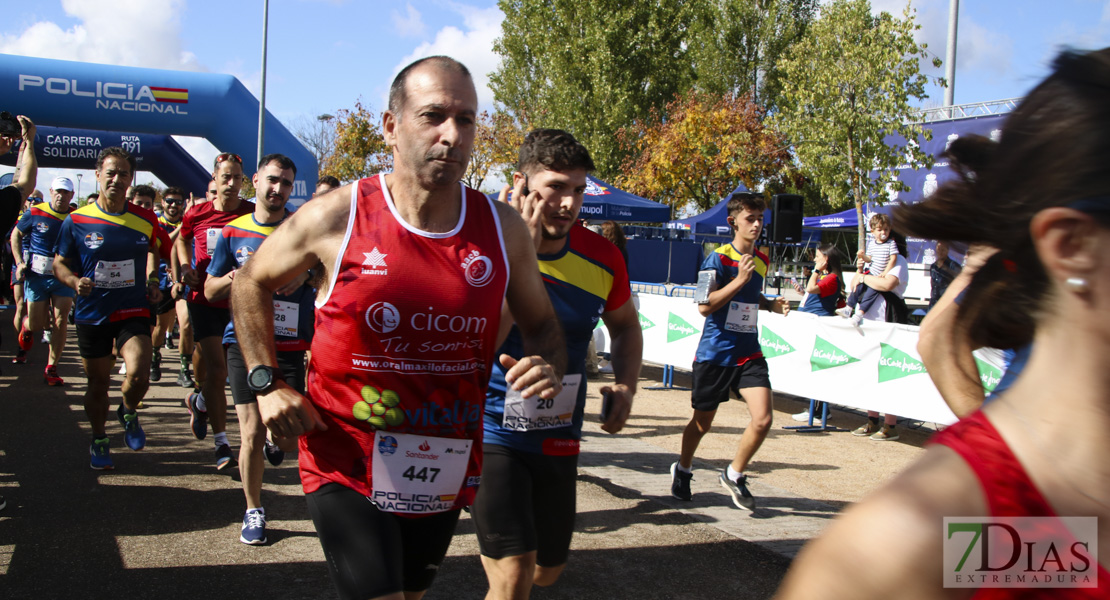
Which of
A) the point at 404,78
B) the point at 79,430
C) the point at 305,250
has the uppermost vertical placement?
the point at 404,78

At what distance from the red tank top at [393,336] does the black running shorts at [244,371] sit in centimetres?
203

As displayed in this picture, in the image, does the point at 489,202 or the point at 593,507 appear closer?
the point at 489,202

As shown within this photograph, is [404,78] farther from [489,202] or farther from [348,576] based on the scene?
[348,576]

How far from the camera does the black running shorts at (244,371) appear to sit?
4.65 m

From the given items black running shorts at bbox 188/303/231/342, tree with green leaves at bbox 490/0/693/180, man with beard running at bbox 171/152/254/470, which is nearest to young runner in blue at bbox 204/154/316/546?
man with beard running at bbox 171/152/254/470

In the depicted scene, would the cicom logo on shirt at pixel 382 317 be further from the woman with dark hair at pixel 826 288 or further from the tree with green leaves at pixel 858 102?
the tree with green leaves at pixel 858 102

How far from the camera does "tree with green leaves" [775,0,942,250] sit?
58.3 ft

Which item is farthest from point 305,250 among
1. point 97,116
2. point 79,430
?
point 97,116

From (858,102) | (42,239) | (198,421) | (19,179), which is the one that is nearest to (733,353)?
(198,421)

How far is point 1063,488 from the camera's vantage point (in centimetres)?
94

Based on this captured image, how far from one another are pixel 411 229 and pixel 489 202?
323mm

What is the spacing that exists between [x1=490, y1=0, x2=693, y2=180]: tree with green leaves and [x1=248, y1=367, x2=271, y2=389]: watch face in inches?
1355

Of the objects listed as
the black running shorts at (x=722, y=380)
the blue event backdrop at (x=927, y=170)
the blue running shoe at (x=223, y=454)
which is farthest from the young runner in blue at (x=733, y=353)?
the blue event backdrop at (x=927, y=170)

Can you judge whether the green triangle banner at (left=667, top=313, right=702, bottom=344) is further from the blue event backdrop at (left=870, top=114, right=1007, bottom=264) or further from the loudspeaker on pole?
the blue event backdrop at (left=870, top=114, right=1007, bottom=264)
